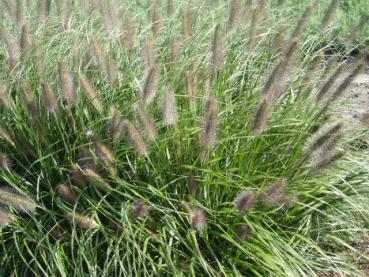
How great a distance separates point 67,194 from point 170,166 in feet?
1.77

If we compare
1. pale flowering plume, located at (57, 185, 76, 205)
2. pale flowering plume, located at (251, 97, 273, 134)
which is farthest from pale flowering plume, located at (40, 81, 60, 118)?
pale flowering plume, located at (251, 97, 273, 134)

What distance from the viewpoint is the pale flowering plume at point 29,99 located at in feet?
10.7

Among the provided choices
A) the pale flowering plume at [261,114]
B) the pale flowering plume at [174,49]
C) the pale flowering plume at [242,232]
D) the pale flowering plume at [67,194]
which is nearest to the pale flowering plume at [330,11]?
the pale flowering plume at [174,49]

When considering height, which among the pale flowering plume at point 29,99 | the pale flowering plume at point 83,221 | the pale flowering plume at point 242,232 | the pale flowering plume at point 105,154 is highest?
the pale flowering plume at point 29,99

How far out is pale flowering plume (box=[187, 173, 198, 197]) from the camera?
3188mm

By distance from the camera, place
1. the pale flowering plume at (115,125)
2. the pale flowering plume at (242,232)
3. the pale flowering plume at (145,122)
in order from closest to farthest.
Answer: the pale flowering plume at (145,122) → the pale flowering plume at (115,125) → the pale flowering plume at (242,232)

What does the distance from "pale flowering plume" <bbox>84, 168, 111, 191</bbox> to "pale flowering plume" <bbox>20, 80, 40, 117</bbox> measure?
441 mm

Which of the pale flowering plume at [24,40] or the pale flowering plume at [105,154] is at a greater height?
the pale flowering plume at [24,40]

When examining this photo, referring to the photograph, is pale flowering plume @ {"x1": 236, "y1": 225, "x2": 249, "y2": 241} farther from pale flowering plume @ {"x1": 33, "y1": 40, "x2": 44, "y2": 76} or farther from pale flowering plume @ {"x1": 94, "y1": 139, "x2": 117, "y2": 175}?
pale flowering plume @ {"x1": 33, "y1": 40, "x2": 44, "y2": 76}

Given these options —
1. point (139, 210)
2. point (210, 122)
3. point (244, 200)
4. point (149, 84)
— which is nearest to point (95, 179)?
point (139, 210)

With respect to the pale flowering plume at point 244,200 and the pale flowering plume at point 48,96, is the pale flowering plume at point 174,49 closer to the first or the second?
the pale flowering plume at point 48,96

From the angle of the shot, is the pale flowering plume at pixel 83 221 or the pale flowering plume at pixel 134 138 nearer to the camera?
the pale flowering plume at pixel 134 138

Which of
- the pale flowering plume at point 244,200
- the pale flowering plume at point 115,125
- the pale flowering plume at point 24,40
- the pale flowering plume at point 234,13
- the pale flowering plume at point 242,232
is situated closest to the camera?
the pale flowering plume at point 244,200

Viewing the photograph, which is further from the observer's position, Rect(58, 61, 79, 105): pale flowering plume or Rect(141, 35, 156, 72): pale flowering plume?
Rect(141, 35, 156, 72): pale flowering plume
